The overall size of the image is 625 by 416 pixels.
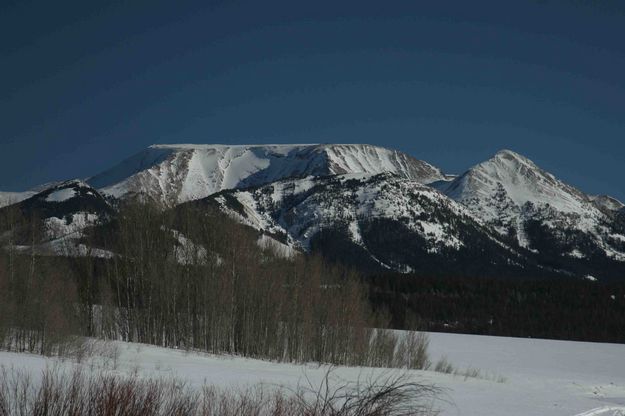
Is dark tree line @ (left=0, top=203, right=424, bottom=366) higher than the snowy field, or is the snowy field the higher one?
dark tree line @ (left=0, top=203, right=424, bottom=366)

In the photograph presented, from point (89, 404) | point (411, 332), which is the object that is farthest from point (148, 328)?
point (89, 404)

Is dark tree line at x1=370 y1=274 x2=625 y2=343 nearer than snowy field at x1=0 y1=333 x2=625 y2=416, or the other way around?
snowy field at x1=0 y1=333 x2=625 y2=416

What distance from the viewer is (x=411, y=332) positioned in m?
55.2

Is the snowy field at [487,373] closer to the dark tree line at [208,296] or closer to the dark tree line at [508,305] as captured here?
the dark tree line at [208,296]

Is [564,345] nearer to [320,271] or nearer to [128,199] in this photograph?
[320,271]

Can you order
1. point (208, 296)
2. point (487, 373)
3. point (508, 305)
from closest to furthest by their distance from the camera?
point (487, 373) < point (208, 296) < point (508, 305)

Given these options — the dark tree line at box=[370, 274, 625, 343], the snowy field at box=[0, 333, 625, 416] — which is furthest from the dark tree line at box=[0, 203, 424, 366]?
the dark tree line at box=[370, 274, 625, 343]

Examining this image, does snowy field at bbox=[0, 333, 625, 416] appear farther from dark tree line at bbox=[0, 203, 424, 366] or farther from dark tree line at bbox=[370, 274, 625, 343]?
dark tree line at bbox=[370, 274, 625, 343]

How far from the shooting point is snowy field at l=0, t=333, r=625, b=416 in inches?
1086

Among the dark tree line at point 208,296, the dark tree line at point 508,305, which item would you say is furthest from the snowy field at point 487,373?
the dark tree line at point 508,305

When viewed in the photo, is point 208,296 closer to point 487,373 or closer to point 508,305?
point 487,373

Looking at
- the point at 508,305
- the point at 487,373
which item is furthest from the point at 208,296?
the point at 508,305

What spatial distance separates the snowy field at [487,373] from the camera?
2759cm

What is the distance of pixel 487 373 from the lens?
50969 mm
